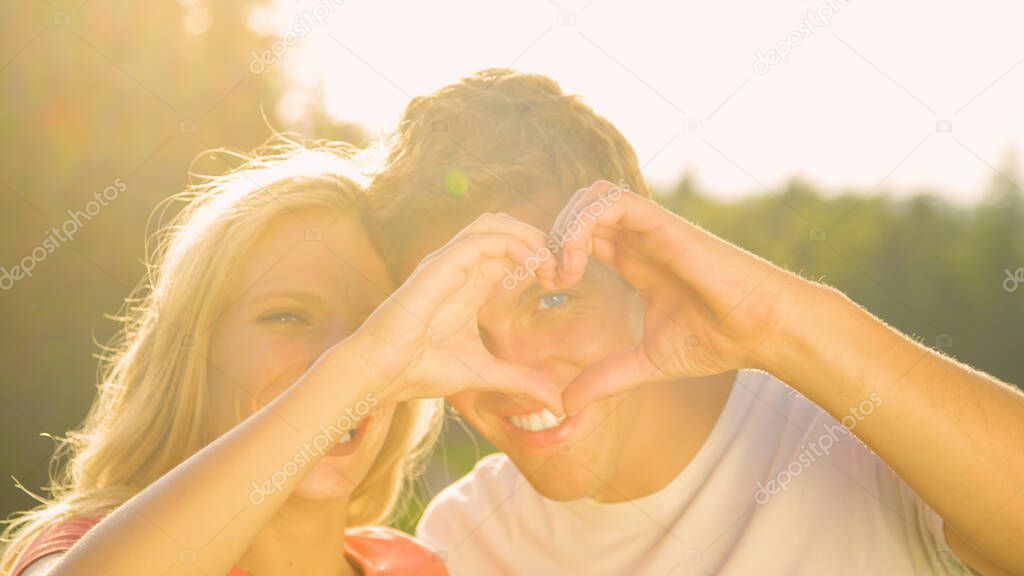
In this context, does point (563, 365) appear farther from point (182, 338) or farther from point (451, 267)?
point (182, 338)

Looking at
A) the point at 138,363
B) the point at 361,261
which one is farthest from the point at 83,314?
the point at 361,261

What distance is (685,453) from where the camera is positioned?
132 inches

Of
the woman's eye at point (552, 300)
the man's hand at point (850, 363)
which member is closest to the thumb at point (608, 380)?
the man's hand at point (850, 363)

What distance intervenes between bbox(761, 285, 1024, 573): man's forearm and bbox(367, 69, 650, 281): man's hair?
1.27 m

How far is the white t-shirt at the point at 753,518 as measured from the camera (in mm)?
2830

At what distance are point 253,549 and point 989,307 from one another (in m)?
9.87

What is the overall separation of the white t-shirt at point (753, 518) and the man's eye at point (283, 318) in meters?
1.19

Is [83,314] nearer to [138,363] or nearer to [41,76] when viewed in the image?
[41,76]

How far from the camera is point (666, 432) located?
3.41 m

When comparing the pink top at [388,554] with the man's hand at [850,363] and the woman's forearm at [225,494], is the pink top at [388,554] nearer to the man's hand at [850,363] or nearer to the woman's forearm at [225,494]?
the woman's forearm at [225,494]

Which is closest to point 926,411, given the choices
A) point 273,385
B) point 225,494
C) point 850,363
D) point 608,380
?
point 850,363

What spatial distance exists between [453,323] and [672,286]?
0.66 meters

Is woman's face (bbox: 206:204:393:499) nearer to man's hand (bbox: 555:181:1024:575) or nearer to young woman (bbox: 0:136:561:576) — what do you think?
young woman (bbox: 0:136:561:576)

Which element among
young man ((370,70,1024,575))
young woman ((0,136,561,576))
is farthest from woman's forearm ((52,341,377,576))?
young man ((370,70,1024,575))
